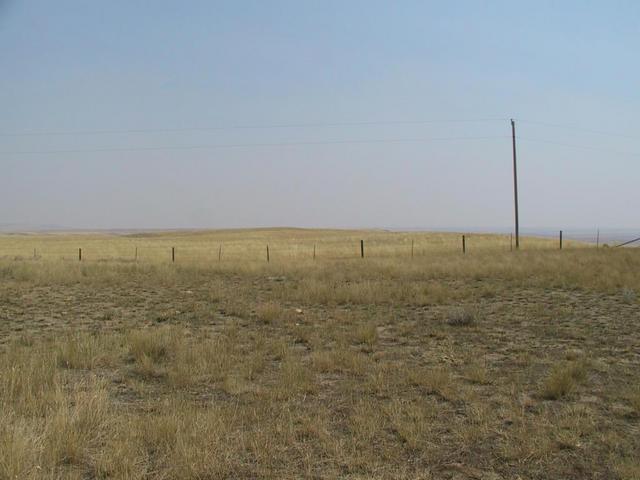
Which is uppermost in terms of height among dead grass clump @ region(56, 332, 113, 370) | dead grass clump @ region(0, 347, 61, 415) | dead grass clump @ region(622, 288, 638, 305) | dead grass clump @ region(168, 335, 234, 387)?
dead grass clump @ region(0, 347, 61, 415)

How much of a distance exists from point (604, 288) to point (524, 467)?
1481 centimetres

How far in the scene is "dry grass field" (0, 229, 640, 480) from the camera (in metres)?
4.43

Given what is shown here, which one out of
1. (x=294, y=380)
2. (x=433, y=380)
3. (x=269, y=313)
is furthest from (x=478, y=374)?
(x=269, y=313)

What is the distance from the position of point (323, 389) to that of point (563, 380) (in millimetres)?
3217

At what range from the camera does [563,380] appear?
6.50m

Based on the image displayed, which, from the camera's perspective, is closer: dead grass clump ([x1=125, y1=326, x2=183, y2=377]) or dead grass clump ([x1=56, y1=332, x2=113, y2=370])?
dead grass clump ([x1=125, y1=326, x2=183, y2=377])

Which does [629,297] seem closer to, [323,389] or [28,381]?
[323,389]

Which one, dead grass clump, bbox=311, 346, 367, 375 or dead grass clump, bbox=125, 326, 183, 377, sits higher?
dead grass clump, bbox=125, 326, 183, 377

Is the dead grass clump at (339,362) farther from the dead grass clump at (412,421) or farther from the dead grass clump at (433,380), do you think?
the dead grass clump at (412,421)

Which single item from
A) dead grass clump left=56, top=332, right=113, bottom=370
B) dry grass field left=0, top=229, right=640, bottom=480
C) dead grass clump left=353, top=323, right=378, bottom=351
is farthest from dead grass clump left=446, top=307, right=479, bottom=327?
dead grass clump left=56, top=332, right=113, bottom=370

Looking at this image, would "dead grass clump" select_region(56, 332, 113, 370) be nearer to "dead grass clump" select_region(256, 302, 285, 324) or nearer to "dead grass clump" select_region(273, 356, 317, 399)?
"dead grass clump" select_region(273, 356, 317, 399)

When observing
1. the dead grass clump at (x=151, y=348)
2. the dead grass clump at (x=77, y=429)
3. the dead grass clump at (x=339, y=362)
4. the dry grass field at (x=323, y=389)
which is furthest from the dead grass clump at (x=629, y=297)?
the dead grass clump at (x=77, y=429)

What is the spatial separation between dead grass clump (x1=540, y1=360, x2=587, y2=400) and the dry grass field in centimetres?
3

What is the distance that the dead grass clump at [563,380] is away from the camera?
6.28 meters
